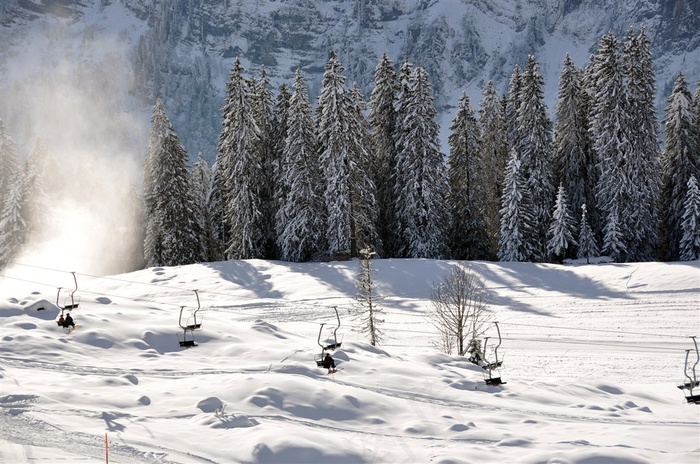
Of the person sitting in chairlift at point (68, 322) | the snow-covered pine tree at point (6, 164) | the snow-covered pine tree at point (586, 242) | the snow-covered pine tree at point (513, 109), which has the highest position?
the snow-covered pine tree at point (513, 109)

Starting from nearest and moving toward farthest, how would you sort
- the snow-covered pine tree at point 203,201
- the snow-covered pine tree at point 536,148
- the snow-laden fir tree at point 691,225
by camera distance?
the snow-laden fir tree at point 691,225, the snow-covered pine tree at point 536,148, the snow-covered pine tree at point 203,201

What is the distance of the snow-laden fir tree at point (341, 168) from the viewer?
150 ft

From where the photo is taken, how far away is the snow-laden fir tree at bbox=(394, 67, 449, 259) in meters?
47.4

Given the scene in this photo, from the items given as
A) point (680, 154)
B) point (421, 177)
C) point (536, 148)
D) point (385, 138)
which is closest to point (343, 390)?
point (421, 177)

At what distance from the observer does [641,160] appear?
45.7 metres

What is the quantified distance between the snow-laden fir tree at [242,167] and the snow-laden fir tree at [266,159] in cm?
115

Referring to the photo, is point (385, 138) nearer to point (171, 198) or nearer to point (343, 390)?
point (171, 198)

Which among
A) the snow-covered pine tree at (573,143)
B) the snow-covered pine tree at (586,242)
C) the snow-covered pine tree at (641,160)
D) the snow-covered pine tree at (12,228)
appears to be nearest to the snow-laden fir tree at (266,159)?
the snow-covered pine tree at (12,228)

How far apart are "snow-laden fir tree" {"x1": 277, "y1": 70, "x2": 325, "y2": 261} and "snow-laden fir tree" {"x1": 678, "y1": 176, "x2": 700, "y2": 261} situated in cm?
2471

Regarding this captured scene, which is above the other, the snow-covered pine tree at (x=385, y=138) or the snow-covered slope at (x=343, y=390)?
the snow-covered pine tree at (x=385, y=138)

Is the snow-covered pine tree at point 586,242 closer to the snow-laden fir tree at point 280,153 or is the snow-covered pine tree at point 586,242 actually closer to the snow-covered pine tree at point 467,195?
the snow-covered pine tree at point 467,195

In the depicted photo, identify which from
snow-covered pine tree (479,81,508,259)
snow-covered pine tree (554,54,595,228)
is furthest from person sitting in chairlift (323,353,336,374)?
snow-covered pine tree (479,81,508,259)

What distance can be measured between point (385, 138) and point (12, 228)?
30.0m

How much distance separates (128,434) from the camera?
44.7 feet
